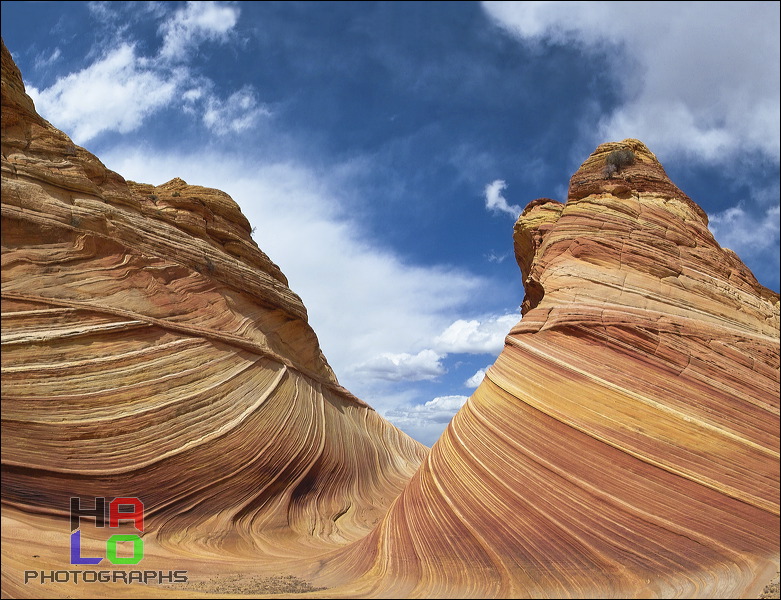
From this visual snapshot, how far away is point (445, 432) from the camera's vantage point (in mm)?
10977

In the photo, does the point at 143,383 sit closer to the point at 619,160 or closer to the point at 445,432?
the point at 445,432

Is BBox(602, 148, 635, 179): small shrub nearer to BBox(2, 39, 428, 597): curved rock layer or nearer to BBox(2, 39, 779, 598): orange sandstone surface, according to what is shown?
BBox(2, 39, 779, 598): orange sandstone surface

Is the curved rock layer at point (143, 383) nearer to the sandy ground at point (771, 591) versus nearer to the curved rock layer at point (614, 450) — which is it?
the curved rock layer at point (614, 450)

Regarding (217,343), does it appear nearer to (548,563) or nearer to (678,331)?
(548,563)

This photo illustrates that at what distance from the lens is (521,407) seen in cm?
907

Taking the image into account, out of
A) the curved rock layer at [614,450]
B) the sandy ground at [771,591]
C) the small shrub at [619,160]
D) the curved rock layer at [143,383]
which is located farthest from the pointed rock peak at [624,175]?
the curved rock layer at [143,383]

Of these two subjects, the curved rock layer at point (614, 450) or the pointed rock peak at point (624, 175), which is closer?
the curved rock layer at point (614, 450)

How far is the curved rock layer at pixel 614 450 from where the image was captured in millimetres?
7219

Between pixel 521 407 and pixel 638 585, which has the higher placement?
pixel 521 407

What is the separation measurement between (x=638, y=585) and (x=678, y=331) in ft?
12.8

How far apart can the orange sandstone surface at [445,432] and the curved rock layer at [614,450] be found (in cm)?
3

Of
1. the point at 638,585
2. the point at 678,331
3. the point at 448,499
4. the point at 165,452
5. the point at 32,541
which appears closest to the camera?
the point at 638,585

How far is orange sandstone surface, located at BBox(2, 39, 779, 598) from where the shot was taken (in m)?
7.37

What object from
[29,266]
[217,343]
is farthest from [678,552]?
[29,266]
